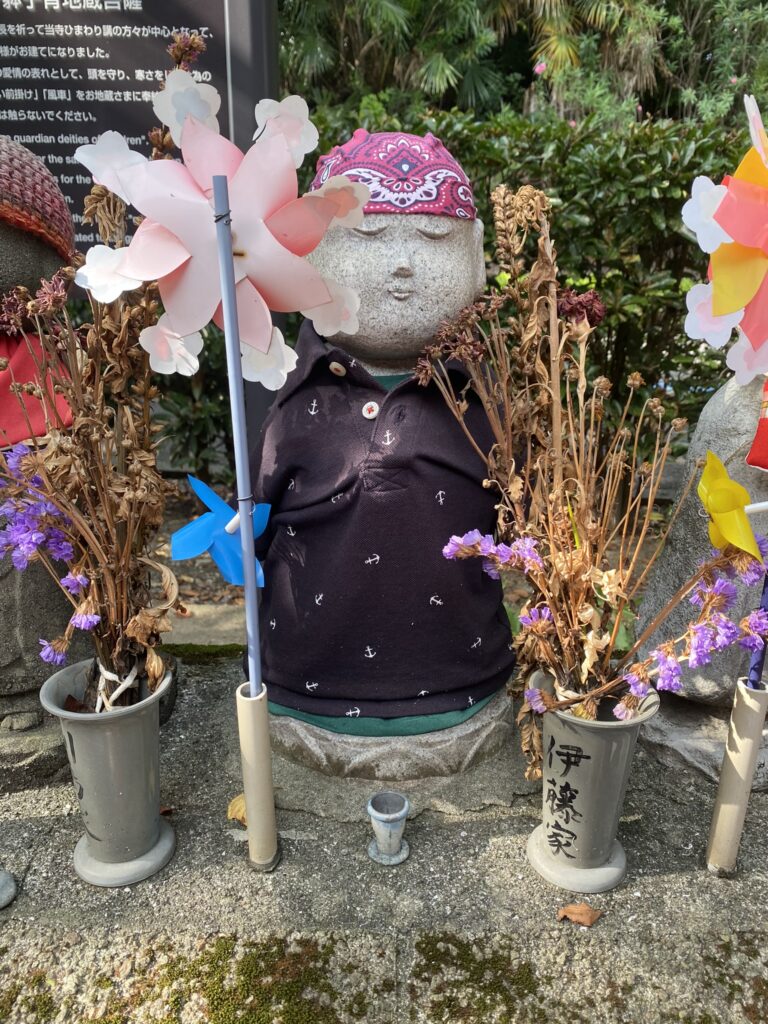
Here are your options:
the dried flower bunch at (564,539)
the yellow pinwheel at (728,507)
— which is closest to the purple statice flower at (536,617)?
the dried flower bunch at (564,539)

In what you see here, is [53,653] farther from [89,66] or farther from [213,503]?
[89,66]

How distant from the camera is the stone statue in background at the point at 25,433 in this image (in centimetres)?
176

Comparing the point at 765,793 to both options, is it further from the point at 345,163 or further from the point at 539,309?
the point at 345,163

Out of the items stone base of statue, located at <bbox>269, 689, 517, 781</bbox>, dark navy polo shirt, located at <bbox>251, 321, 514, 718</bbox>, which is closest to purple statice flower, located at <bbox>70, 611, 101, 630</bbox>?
dark navy polo shirt, located at <bbox>251, 321, 514, 718</bbox>

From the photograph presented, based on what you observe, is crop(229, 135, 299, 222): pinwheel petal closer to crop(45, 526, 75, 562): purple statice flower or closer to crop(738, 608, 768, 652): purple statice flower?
crop(45, 526, 75, 562): purple statice flower

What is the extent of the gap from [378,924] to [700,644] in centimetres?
88

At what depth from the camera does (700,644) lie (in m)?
1.48

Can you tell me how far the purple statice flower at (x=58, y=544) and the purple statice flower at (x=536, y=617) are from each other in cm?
97

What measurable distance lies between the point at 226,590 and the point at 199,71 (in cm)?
244

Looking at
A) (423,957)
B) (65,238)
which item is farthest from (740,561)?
(65,238)

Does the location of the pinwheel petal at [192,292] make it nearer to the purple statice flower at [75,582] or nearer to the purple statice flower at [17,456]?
the purple statice flower at [17,456]

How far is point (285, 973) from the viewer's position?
152cm

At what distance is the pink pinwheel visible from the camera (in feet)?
4.68

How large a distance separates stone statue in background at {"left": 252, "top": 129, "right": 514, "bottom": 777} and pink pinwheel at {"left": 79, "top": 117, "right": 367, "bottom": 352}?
0.90ft
